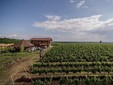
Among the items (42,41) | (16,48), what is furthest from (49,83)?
(42,41)

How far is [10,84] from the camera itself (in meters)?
18.2

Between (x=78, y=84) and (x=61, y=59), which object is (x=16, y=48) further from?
(x=78, y=84)

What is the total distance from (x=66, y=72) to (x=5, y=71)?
8004 mm

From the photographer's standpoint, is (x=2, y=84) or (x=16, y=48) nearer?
(x=2, y=84)

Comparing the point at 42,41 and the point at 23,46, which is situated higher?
the point at 42,41

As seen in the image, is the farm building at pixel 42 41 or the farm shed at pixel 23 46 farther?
the farm building at pixel 42 41

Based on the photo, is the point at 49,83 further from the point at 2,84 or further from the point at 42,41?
the point at 42,41

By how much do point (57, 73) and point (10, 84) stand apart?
18.1 ft

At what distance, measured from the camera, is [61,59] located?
104ft

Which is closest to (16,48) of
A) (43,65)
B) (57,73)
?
(43,65)

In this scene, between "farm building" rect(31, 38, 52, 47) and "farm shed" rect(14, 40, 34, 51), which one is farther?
"farm building" rect(31, 38, 52, 47)

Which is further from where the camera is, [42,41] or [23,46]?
[42,41]

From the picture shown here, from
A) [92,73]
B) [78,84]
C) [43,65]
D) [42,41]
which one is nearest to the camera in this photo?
[78,84]

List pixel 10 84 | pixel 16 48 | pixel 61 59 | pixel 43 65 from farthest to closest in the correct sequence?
pixel 16 48
pixel 61 59
pixel 43 65
pixel 10 84
